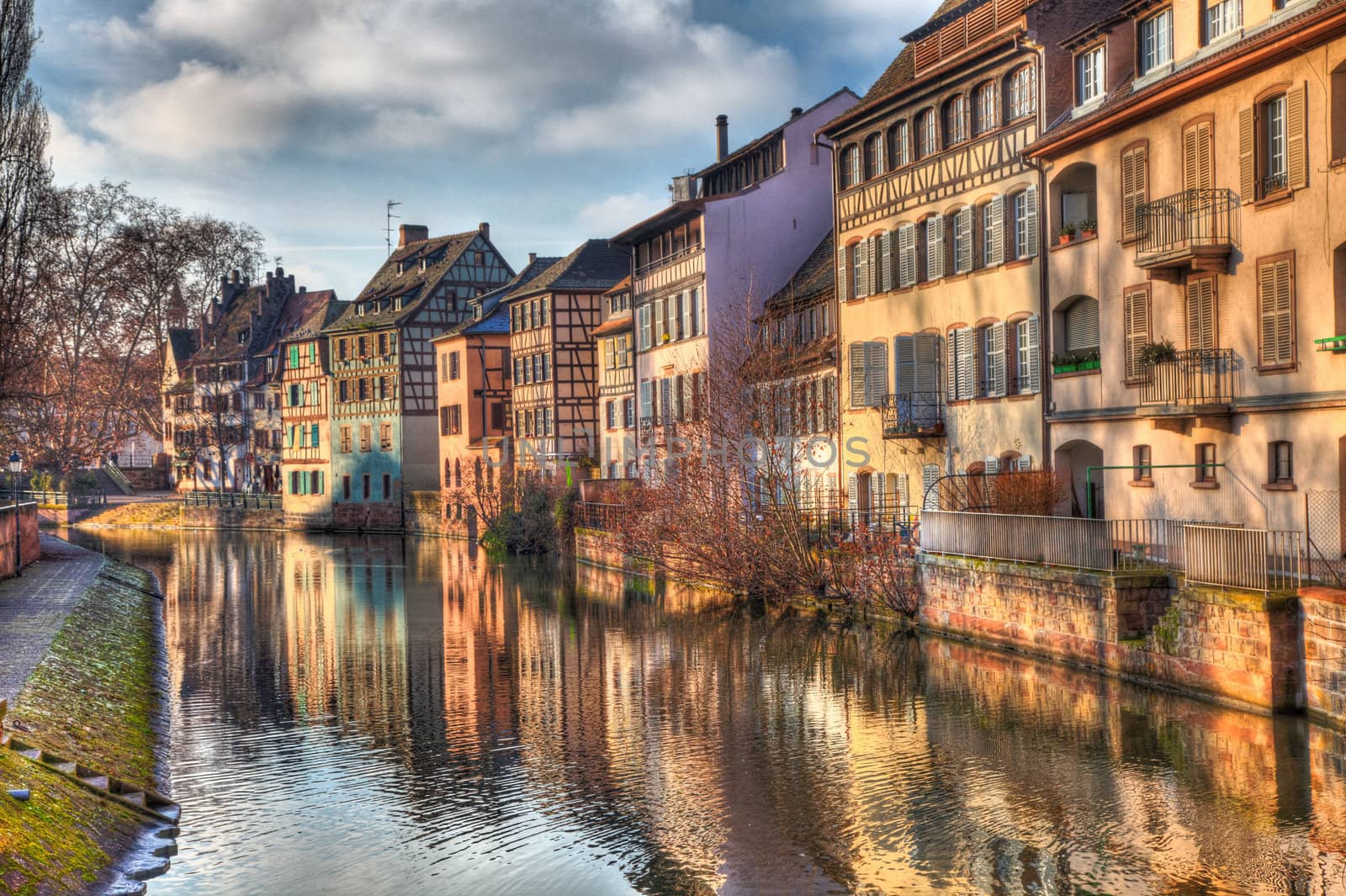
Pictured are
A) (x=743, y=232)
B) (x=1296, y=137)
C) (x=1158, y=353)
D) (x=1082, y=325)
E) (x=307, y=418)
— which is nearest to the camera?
(x=1296, y=137)

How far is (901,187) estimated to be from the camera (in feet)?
103

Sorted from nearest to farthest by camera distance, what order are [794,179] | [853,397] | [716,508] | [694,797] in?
[694,797], [716,508], [853,397], [794,179]

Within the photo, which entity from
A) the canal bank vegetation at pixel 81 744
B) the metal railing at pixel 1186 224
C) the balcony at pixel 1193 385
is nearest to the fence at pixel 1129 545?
the balcony at pixel 1193 385

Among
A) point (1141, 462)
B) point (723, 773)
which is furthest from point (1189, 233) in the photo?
point (723, 773)

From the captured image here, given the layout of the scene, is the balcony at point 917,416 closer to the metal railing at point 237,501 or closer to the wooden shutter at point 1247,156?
the wooden shutter at point 1247,156

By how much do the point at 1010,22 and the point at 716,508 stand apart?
11.4 m

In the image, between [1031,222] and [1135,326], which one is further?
[1031,222]

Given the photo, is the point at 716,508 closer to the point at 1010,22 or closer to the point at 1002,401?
the point at 1002,401

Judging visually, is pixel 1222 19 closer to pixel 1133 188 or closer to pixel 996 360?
pixel 1133 188

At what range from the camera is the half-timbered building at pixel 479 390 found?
5969cm

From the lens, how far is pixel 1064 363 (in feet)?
84.9

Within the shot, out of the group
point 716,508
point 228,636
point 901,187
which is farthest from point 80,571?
point 901,187

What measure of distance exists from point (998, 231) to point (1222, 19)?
22.5ft

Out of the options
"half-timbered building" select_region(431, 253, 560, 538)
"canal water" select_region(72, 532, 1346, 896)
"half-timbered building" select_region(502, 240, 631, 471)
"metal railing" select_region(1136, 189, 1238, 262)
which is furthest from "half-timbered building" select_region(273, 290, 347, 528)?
"metal railing" select_region(1136, 189, 1238, 262)
